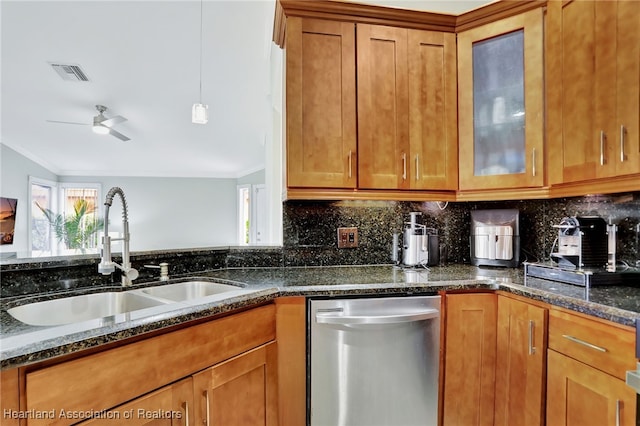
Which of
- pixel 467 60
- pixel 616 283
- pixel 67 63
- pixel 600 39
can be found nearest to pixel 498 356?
pixel 616 283

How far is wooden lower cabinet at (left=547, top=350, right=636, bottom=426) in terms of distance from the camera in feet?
3.00

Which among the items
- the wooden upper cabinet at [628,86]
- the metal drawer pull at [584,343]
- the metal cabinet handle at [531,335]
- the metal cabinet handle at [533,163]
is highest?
the wooden upper cabinet at [628,86]

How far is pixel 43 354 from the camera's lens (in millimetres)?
708

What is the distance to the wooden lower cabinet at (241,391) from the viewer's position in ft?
3.37

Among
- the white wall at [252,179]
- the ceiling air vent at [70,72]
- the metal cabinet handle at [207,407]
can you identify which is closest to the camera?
the metal cabinet handle at [207,407]

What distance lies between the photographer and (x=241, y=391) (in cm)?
113

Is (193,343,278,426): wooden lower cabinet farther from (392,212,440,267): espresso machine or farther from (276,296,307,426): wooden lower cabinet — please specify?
(392,212,440,267): espresso machine

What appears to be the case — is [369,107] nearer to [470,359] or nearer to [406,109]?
[406,109]

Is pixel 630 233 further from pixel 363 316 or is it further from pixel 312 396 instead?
pixel 312 396

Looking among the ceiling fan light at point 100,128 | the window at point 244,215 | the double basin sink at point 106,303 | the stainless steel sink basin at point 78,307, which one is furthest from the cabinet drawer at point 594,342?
the window at point 244,215

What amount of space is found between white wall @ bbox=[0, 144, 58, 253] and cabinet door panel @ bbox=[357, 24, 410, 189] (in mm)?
5691

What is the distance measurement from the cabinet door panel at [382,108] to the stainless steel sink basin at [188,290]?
2.88 ft

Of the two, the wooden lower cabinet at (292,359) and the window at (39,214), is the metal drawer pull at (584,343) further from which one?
the window at (39,214)

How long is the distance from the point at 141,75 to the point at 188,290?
2927 millimetres
